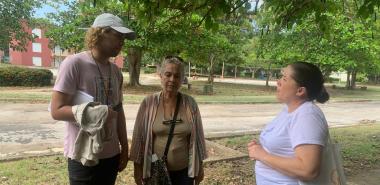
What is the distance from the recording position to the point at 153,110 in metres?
3.31

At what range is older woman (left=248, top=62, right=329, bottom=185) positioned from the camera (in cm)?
227

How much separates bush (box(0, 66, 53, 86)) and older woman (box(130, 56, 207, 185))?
73.7 feet

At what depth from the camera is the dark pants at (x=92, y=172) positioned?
282 cm

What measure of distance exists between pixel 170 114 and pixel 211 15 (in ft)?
7.61

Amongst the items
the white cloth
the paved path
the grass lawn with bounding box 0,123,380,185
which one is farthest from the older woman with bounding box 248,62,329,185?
the paved path

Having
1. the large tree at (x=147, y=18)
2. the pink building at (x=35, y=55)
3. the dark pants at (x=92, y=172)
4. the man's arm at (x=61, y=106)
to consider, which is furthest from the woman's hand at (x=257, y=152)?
the pink building at (x=35, y=55)

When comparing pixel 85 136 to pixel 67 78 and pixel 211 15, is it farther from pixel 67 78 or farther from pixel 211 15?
pixel 211 15

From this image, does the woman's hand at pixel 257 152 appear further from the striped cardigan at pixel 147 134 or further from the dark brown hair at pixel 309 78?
the striped cardigan at pixel 147 134

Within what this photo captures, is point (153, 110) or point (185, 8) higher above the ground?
point (185, 8)

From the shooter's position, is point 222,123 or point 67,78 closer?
point 67,78

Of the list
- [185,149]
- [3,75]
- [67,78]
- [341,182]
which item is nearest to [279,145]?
[341,182]

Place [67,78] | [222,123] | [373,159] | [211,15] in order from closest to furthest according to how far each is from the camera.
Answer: [67,78] → [211,15] → [373,159] → [222,123]

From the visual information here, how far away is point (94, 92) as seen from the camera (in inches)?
110

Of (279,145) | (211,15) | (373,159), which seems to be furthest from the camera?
(373,159)
